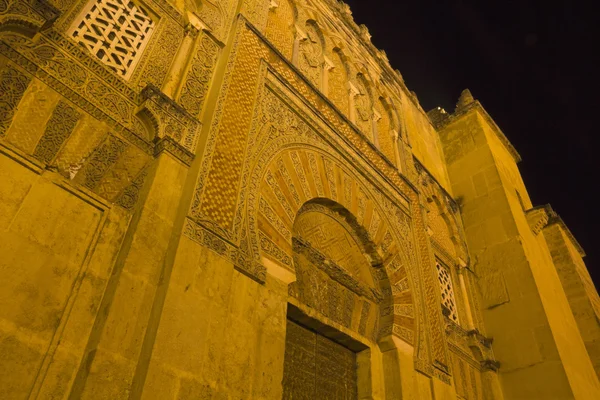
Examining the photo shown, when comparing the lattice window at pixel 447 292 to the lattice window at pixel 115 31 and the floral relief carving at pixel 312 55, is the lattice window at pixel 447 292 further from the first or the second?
the lattice window at pixel 115 31

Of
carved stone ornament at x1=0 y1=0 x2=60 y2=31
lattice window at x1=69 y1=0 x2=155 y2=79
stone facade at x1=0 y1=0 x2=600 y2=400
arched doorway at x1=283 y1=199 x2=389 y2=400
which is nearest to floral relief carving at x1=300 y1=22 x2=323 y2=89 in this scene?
stone facade at x1=0 y1=0 x2=600 y2=400

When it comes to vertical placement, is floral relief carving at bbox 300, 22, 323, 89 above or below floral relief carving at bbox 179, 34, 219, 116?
above

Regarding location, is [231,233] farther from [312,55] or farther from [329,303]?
[312,55]

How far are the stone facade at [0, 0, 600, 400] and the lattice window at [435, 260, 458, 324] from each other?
0.8 inches

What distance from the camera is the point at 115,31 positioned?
2.30 m

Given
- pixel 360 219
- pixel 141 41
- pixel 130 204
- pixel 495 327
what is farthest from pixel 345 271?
pixel 495 327

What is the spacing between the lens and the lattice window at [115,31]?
214 centimetres

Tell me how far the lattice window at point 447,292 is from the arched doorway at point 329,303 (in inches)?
46.0

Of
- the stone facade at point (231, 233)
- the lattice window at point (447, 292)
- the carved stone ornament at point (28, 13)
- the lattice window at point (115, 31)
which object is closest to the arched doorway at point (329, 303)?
the stone facade at point (231, 233)

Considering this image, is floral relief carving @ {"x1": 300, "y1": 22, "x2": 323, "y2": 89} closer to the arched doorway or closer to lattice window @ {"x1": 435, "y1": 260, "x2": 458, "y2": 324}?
the arched doorway

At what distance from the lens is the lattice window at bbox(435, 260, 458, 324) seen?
4.14m

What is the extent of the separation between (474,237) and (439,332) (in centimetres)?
208

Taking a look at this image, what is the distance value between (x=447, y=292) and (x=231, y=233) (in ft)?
9.85

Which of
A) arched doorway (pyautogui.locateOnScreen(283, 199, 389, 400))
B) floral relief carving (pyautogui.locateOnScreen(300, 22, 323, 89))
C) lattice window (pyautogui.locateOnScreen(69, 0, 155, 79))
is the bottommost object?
arched doorway (pyautogui.locateOnScreen(283, 199, 389, 400))
